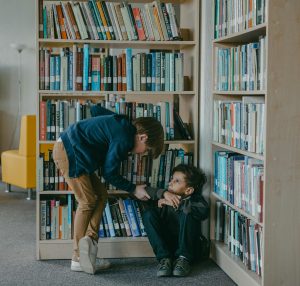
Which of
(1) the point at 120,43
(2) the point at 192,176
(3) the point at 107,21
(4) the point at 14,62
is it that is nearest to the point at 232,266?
(2) the point at 192,176

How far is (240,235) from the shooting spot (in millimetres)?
3414

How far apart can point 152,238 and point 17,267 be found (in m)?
0.86

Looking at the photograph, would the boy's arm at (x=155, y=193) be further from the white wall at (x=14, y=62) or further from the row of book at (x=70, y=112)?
the white wall at (x=14, y=62)

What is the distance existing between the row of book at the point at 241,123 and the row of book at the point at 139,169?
0.32 m

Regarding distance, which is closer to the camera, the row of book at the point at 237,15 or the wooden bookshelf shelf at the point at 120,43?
the row of book at the point at 237,15

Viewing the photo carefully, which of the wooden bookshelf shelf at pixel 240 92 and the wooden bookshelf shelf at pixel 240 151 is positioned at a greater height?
the wooden bookshelf shelf at pixel 240 92

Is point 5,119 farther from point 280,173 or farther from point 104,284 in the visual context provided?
point 280,173

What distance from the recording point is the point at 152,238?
366cm

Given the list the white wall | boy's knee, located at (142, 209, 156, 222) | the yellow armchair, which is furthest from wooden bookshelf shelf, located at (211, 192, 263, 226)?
the white wall

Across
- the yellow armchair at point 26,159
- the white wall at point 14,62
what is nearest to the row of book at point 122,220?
the yellow armchair at point 26,159

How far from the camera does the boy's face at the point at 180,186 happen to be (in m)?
3.69

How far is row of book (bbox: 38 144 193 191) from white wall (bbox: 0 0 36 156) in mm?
4434

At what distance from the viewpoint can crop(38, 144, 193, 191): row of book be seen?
381 cm

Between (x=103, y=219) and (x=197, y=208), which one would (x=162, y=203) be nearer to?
(x=197, y=208)
